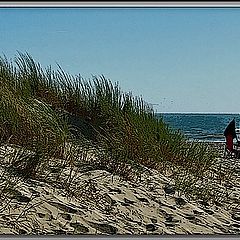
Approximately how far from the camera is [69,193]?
3.52 m

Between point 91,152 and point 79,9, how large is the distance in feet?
3.43

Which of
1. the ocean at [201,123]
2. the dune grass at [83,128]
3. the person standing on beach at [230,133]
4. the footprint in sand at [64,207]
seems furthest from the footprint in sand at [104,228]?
the person standing on beach at [230,133]

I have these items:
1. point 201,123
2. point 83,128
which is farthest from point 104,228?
point 83,128

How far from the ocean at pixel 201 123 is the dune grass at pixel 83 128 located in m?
0.12

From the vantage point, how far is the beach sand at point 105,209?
321cm

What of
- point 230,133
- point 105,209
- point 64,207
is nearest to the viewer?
point 64,207

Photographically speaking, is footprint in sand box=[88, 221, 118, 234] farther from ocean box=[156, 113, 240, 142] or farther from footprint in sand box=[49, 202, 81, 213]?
ocean box=[156, 113, 240, 142]

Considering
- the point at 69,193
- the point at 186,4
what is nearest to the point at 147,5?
the point at 186,4

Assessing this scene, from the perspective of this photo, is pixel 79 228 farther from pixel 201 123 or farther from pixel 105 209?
pixel 201 123

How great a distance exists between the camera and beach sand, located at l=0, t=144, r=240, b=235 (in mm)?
3209

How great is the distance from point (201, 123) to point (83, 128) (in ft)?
3.49

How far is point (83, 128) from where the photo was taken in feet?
14.3

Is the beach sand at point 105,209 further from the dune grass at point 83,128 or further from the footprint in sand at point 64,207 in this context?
the dune grass at point 83,128

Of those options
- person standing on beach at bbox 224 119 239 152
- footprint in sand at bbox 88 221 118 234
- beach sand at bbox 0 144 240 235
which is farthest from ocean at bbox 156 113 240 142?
footprint in sand at bbox 88 221 118 234
